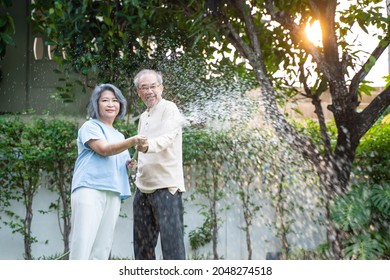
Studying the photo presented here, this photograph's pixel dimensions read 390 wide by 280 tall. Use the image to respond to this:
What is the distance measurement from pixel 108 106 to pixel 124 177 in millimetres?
387

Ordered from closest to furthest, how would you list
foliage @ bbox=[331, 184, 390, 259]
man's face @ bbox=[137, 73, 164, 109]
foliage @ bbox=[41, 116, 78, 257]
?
man's face @ bbox=[137, 73, 164, 109]
foliage @ bbox=[331, 184, 390, 259]
foliage @ bbox=[41, 116, 78, 257]

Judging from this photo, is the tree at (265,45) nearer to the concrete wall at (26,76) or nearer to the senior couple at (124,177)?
the concrete wall at (26,76)

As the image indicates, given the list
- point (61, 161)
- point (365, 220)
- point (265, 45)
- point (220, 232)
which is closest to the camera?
point (365, 220)

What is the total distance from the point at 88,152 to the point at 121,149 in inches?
10.0

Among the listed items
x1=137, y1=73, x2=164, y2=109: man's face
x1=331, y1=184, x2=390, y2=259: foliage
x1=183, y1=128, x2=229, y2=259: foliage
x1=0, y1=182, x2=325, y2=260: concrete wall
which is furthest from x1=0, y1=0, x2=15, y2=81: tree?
x1=331, y1=184, x2=390, y2=259: foliage

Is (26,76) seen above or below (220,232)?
above

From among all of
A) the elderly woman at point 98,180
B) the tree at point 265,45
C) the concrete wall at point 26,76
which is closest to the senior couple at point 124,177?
the elderly woman at point 98,180

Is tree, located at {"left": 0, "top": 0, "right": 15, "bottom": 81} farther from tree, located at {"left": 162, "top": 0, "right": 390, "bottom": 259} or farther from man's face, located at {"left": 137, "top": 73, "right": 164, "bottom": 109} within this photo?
man's face, located at {"left": 137, "top": 73, "right": 164, "bottom": 109}

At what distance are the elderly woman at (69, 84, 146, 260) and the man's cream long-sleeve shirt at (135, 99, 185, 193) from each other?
15cm

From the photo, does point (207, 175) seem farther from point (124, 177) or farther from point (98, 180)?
point (98, 180)

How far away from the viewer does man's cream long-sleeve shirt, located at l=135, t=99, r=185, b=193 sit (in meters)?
4.19

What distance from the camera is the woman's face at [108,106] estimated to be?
13.5 feet

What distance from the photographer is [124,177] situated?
13.5 feet

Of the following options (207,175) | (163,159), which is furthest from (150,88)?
(207,175)
